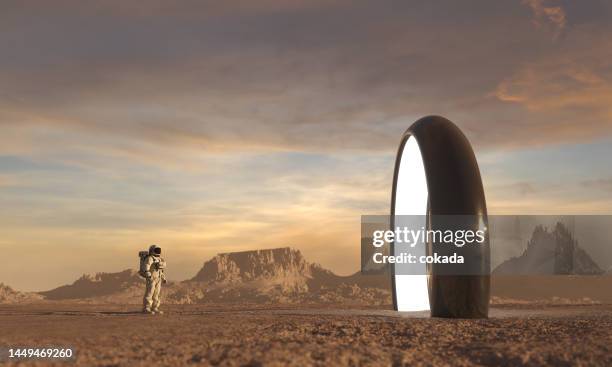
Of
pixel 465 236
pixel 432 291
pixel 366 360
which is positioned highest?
pixel 465 236

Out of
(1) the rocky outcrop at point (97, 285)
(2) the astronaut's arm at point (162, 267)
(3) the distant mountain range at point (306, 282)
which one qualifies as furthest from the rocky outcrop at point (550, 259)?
(2) the astronaut's arm at point (162, 267)

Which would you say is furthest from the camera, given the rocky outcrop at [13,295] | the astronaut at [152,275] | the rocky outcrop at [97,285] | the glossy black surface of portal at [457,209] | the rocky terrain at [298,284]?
the rocky outcrop at [97,285]

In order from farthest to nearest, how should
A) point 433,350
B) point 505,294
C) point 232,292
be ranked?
point 232,292 < point 505,294 < point 433,350

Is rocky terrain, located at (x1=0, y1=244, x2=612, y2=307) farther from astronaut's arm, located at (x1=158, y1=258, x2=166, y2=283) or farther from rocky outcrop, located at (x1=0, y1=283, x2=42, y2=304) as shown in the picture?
astronaut's arm, located at (x1=158, y1=258, x2=166, y2=283)

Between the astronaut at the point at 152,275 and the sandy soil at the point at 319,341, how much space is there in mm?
3052

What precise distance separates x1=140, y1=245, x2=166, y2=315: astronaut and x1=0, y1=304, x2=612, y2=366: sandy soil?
3052mm

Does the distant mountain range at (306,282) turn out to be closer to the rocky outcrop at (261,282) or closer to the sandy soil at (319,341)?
the rocky outcrop at (261,282)

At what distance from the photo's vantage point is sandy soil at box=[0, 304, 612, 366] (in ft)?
37.5

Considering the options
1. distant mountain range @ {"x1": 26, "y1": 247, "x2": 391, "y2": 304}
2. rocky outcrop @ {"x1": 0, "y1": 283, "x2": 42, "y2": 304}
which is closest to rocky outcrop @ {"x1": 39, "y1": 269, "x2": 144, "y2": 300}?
distant mountain range @ {"x1": 26, "y1": 247, "x2": 391, "y2": 304}

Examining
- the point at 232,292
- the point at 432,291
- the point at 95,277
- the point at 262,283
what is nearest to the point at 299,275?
the point at 262,283

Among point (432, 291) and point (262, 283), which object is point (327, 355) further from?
point (262, 283)

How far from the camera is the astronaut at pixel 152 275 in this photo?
21.8 metres

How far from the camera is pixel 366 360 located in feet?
36.9

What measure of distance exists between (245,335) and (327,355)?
324 cm
